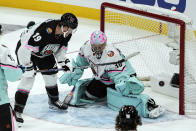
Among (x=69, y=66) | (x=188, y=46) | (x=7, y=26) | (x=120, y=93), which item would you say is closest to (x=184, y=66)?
(x=188, y=46)

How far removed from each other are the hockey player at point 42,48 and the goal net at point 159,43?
891 millimetres

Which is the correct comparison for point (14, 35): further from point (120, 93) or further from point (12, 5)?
point (120, 93)

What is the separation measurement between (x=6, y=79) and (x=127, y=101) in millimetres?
1757

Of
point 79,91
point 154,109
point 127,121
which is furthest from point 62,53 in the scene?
point 127,121

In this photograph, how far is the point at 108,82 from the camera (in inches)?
205

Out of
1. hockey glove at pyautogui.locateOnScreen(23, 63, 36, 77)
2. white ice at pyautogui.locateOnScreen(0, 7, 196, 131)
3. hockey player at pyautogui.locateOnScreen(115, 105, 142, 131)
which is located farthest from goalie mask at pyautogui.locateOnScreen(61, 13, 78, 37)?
hockey player at pyautogui.locateOnScreen(115, 105, 142, 131)

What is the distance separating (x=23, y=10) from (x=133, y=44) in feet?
14.7

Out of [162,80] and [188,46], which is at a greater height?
[188,46]

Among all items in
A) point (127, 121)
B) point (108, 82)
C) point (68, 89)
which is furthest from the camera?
point (68, 89)

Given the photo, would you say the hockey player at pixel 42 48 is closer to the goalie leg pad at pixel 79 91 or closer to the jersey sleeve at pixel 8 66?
the goalie leg pad at pixel 79 91

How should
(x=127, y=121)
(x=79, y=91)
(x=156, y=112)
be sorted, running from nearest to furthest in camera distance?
(x=127, y=121)
(x=156, y=112)
(x=79, y=91)

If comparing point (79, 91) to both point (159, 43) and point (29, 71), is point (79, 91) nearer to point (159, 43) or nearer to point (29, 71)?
point (29, 71)

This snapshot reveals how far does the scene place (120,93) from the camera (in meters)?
5.08

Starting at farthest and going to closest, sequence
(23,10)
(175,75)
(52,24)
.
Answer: (23,10), (175,75), (52,24)
